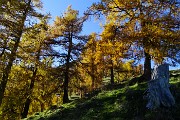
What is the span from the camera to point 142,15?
16.8m

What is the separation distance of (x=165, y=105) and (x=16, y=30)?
997 cm

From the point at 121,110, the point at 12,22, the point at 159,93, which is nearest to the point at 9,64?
the point at 12,22

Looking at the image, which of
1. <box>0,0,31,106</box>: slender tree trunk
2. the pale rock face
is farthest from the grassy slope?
<box>0,0,31,106</box>: slender tree trunk

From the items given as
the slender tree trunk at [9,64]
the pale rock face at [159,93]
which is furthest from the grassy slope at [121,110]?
the slender tree trunk at [9,64]

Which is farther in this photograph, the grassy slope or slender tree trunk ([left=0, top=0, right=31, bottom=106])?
slender tree trunk ([left=0, top=0, right=31, bottom=106])

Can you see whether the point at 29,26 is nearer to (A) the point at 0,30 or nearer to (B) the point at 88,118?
(A) the point at 0,30

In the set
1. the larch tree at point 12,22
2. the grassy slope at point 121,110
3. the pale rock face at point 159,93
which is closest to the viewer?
the grassy slope at point 121,110

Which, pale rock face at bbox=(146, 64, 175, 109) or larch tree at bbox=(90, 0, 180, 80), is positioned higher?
larch tree at bbox=(90, 0, 180, 80)

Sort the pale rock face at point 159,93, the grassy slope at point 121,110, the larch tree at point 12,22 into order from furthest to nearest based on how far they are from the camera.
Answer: the larch tree at point 12,22 < the pale rock face at point 159,93 < the grassy slope at point 121,110

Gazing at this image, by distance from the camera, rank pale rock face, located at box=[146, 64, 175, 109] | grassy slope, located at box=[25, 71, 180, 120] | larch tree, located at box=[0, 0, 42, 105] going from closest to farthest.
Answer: grassy slope, located at box=[25, 71, 180, 120]
pale rock face, located at box=[146, 64, 175, 109]
larch tree, located at box=[0, 0, 42, 105]

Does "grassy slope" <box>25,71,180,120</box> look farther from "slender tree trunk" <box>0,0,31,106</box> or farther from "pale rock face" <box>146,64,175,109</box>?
"slender tree trunk" <box>0,0,31,106</box>

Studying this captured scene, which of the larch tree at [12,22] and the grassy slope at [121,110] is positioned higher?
the larch tree at [12,22]

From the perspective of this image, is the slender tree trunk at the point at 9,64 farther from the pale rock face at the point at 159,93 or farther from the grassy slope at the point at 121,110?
the pale rock face at the point at 159,93

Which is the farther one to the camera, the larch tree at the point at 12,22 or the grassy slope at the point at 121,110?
the larch tree at the point at 12,22
